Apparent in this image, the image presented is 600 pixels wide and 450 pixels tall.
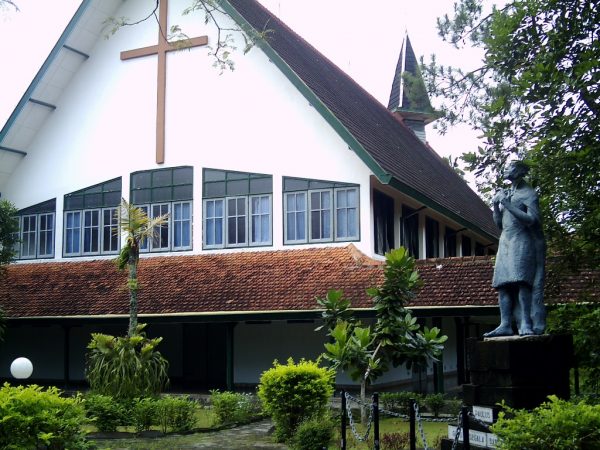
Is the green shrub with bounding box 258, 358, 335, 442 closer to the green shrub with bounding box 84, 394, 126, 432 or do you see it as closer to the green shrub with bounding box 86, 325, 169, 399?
the green shrub with bounding box 84, 394, 126, 432

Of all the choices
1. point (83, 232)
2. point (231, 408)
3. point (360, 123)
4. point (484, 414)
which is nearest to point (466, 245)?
point (360, 123)

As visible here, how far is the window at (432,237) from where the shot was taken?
78.4ft

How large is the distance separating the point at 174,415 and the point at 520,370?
7187 millimetres

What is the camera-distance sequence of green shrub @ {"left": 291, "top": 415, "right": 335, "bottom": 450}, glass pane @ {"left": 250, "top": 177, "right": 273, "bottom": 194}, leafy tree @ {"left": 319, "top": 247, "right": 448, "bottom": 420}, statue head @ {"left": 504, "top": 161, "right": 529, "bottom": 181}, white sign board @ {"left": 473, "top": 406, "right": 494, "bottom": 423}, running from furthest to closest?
1. glass pane @ {"left": 250, "top": 177, "right": 273, "bottom": 194}
2. leafy tree @ {"left": 319, "top": 247, "right": 448, "bottom": 420}
3. green shrub @ {"left": 291, "top": 415, "right": 335, "bottom": 450}
4. statue head @ {"left": 504, "top": 161, "right": 529, "bottom": 181}
5. white sign board @ {"left": 473, "top": 406, "right": 494, "bottom": 423}

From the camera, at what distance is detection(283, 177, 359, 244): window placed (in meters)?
20.0

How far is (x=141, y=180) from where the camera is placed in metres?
22.8

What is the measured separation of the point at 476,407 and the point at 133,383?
7749 millimetres

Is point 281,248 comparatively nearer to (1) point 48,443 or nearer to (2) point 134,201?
(2) point 134,201

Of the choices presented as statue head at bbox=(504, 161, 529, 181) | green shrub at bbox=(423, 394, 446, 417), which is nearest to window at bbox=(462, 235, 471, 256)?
green shrub at bbox=(423, 394, 446, 417)

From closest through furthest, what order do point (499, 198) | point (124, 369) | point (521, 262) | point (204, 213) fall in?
point (521, 262) → point (499, 198) → point (124, 369) → point (204, 213)

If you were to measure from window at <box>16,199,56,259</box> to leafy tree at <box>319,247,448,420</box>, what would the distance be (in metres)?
12.4

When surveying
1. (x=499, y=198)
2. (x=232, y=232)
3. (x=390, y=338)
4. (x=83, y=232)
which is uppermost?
(x=83, y=232)

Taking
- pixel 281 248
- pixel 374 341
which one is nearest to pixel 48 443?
pixel 374 341

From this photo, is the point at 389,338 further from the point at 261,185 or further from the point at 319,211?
the point at 261,185
